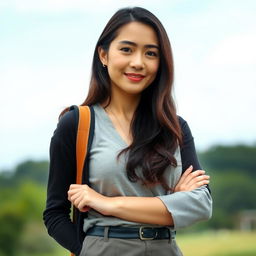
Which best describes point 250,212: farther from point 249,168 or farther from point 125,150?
point 125,150

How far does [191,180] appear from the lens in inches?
143

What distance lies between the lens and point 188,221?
139 inches

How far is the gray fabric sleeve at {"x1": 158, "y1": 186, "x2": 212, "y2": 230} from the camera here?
3.50 metres

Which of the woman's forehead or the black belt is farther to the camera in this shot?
the woman's forehead

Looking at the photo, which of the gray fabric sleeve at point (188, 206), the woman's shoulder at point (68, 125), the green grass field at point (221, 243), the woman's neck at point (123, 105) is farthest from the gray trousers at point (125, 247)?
the green grass field at point (221, 243)

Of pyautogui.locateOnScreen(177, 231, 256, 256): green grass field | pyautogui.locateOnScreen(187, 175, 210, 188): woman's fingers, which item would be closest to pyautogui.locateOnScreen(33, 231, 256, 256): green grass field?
pyautogui.locateOnScreen(177, 231, 256, 256): green grass field

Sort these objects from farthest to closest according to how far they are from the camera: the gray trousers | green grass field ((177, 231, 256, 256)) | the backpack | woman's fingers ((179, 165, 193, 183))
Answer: green grass field ((177, 231, 256, 256))
woman's fingers ((179, 165, 193, 183))
the backpack
the gray trousers

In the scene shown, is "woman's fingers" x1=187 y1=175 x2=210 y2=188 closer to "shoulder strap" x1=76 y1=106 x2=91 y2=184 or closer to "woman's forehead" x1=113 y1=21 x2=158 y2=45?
"shoulder strap" x1=76 y1=106 x2=91 y2=184

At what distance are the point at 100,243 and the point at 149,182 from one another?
34cm

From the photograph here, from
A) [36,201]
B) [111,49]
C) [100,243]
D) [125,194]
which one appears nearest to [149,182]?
[125,194]

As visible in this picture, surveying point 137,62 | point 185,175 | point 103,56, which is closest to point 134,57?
point 137,62

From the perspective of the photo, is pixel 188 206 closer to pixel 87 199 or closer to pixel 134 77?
pixel 87 199

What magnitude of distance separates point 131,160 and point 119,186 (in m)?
0.12

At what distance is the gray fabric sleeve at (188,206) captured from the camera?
350cm
